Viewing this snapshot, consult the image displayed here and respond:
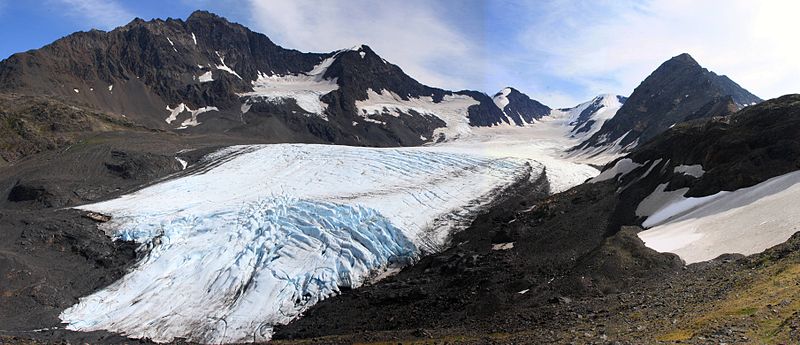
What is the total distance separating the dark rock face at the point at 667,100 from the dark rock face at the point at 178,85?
6061cm

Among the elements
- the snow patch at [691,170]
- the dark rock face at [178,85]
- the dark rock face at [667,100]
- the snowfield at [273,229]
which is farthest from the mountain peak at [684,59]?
the snow patch at [691,170]

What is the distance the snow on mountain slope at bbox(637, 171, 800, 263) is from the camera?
19.6 meters

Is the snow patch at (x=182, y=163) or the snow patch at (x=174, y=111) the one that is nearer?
the snow patch at (x=182, y=163)

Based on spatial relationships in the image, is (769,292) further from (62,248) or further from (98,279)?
(62,248)

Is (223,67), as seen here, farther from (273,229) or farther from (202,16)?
(273,229)

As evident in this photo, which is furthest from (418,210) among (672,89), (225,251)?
(672,89)

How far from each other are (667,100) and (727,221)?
394ft

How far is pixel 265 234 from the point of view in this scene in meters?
30.4

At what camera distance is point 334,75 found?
629 feet

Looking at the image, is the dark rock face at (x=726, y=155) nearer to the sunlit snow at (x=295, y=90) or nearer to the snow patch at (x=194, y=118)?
the snow patch at (x=194, y=118)

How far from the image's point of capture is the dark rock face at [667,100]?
112750 mm

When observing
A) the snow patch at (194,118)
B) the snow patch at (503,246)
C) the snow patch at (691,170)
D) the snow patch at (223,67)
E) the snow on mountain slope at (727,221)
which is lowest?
the snow patch at (503,246)

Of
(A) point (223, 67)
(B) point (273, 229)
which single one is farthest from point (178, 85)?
(B) point (273, 229)

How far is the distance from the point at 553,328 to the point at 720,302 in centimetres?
435
